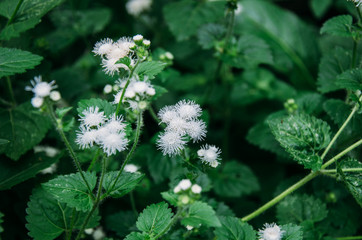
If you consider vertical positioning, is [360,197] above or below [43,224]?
above

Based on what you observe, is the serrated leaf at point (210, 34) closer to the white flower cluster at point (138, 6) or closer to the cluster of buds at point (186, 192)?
the white flower cluster at point (138, 6)

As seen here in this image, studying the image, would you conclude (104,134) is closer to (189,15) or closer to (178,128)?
(178,128)

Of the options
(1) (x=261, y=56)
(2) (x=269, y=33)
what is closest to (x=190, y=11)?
(1) (x=261, y=56)

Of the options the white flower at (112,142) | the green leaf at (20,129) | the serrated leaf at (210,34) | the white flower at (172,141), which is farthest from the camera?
the serrated leaf at (210,34)

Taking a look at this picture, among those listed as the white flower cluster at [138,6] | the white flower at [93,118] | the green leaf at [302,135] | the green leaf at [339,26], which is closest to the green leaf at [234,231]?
the green leaf at [302,135]

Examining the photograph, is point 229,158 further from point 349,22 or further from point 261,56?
point 349,22

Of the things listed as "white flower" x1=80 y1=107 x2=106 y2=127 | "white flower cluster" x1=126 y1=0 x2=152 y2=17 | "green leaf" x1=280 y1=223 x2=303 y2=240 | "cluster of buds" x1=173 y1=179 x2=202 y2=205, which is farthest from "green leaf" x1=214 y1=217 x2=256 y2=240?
"white flower cluster" x1=126 y1=0 x2=152 y2=17

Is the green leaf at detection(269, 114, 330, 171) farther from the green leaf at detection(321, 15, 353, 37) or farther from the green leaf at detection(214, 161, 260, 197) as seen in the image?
Result: the green leaf at detection(214, 161, 260, 197)
